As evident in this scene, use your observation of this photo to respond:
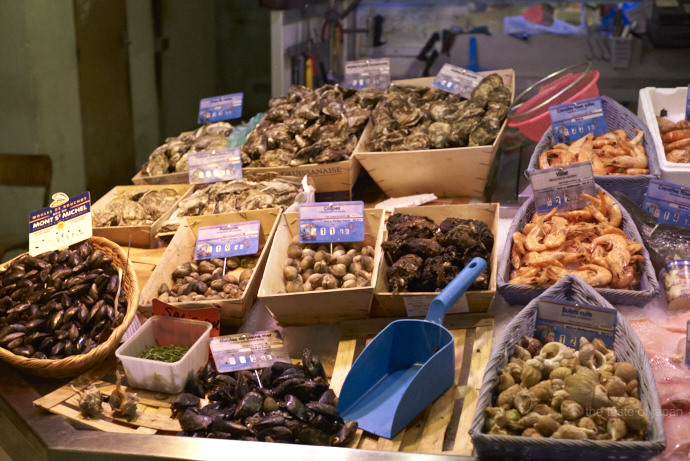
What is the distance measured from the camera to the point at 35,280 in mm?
2480

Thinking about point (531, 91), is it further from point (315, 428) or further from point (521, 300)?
point (315, 428)

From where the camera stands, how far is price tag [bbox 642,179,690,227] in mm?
2615

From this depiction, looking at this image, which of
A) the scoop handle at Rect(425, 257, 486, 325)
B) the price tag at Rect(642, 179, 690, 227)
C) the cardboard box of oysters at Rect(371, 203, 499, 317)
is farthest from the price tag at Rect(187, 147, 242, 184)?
the price tag at Rect(642, 179, 690, 227)

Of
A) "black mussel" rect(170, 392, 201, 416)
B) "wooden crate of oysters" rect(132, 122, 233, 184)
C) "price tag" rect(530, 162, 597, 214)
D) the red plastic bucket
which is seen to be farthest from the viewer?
"wooden crate of oysters" rect(132, 122, 233, 184)

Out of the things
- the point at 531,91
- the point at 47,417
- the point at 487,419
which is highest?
the point at 531,91

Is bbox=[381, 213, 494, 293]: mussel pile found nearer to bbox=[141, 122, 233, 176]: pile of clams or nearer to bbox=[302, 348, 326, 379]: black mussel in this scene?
bbox=[302, 348, 326, 379]: black mussel

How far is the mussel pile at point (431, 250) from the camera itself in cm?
240

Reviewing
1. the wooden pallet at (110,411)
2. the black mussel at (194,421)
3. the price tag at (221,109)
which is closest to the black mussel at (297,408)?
the black mussel at (194,421)

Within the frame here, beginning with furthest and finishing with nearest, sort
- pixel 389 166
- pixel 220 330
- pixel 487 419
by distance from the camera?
pixel 389 166 → pixel 220 330 → pixel 487 419

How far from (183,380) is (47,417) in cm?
43

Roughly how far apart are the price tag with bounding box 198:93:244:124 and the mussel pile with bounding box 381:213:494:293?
72.5 inches

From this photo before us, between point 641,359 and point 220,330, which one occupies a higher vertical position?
point 641,359

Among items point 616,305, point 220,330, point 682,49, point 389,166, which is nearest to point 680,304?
point 616,305

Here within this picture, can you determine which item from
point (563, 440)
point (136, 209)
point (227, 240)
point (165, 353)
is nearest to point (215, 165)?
point (136, 209)
